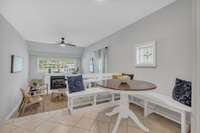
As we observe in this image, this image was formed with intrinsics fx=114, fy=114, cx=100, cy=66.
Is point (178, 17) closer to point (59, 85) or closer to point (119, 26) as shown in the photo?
point (119, 26)

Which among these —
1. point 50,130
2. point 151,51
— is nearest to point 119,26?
point 151,51

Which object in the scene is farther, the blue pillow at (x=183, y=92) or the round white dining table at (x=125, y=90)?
the blue pillow at (x=183, y=92)

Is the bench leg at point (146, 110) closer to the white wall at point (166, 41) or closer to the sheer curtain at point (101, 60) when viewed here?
the white wall at point (166, 41)

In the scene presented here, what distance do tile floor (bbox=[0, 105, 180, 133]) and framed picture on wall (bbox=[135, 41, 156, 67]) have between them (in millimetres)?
1282

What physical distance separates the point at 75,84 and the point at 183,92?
7.41ft

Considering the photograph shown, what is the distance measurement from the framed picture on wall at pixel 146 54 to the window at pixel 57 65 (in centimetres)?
455

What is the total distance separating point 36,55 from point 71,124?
16.8 feet

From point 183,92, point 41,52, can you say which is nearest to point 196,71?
point 183,92

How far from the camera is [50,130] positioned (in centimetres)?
196

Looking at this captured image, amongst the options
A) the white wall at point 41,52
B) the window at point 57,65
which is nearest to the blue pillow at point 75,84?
the white wall at point 41,52

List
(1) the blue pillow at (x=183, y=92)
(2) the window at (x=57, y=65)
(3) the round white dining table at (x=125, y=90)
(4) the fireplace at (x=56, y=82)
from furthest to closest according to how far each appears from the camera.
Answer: (2) the window at (x=57, y=65) < (4) the fireplace at (x=56, y=82) < (1) the blue pillow at (x=183, y=92) < (3) the round white dining table at (x=125, y=90)

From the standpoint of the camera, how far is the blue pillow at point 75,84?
2787mm

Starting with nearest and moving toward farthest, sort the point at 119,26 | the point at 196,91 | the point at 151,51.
Result: the point at 196,91 < the point at 151,51 < the point at 119,26

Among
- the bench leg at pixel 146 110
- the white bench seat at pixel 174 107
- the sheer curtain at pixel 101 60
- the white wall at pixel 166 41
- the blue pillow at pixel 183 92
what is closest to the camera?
the white bench seat at pixel 174 107
